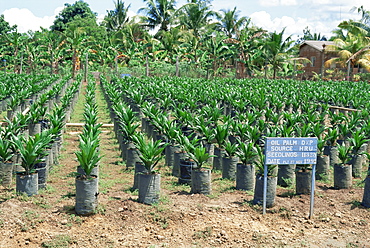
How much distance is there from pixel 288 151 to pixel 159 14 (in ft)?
151

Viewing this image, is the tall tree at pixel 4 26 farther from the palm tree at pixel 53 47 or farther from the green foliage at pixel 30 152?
the green foliage at pixel 30 152

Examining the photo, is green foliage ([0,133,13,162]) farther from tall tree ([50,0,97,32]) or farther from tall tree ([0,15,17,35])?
tall tree ([50,0,97,32])

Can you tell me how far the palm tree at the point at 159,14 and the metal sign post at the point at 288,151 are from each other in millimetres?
44759

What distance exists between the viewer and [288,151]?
577 centimetres

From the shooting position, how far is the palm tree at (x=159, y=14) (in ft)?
161

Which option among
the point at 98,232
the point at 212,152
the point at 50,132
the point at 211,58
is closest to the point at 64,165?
the point at 50,132

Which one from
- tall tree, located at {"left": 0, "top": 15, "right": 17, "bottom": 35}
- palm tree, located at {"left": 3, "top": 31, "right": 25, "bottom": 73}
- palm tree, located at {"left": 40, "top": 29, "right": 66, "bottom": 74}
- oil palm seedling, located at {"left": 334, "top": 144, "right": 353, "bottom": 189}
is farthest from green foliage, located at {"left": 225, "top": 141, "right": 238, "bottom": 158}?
tall tree, located at {"left": 0, "top": 15, "right": 17, "bottom": 35}

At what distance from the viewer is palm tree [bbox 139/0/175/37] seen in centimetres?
4916

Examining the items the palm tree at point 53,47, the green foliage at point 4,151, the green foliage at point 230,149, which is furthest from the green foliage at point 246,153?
the palm tree at point 53,47

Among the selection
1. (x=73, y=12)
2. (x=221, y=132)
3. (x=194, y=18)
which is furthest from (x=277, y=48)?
(x=73, y=12)

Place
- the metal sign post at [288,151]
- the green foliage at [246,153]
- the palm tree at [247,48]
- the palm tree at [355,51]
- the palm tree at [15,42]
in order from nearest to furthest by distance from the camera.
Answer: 1. the metal sign post at [288,151]
2. the green foliage at [246,153]
3. the palm tree at [355,51]
4. the palm tree at [247,48]
5. the palm tree at [15,42]

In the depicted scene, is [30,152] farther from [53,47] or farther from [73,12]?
[73,12]

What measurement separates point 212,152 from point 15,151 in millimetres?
3737

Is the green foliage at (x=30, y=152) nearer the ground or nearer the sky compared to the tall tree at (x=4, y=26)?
nearer the ground
